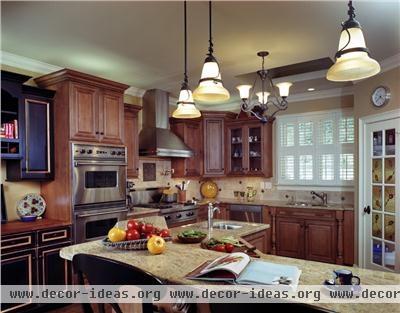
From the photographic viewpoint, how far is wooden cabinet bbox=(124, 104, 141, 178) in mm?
4629

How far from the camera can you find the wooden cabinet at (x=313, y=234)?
178 inches

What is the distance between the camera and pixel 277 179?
5.71m

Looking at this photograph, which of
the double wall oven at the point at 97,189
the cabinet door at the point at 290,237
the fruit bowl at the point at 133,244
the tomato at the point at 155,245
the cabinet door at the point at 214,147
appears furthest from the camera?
the cabinet door at the point at 214,147

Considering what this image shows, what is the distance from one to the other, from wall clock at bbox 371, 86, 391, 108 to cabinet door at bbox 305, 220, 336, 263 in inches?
71.8

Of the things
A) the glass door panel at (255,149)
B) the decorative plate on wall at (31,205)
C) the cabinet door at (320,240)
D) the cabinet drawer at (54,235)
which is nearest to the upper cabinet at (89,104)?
the decorative plate on wall at (31,205)

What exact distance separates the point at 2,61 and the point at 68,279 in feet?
8.31

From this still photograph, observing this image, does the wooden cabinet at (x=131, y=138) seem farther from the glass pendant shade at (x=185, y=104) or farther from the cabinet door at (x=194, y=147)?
the glass pendant shade at (x=185, y=104)

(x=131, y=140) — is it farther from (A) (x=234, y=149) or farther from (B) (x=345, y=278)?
(B) (x=345, y=278)

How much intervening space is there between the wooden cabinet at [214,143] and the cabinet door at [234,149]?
0.12 metres

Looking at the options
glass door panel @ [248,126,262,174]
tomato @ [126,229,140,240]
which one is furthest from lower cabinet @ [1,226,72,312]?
glass door panel @ [248,126,262,174]

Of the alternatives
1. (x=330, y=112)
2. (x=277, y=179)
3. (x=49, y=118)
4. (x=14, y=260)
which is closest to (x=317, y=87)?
(x=330, y=112)

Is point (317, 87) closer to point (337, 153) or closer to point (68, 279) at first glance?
point (337, 153)

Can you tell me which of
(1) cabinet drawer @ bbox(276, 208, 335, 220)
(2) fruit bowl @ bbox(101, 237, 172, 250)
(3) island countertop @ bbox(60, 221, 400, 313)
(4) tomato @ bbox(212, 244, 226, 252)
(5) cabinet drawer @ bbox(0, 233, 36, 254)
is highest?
(2) fruit bowl @ bbox(101, 237, 172, 250)

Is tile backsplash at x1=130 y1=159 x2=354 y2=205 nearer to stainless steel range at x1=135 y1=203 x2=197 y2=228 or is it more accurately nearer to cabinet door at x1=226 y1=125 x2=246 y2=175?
cabinet door at x1=226 y1=125 x2=246 y2=175
